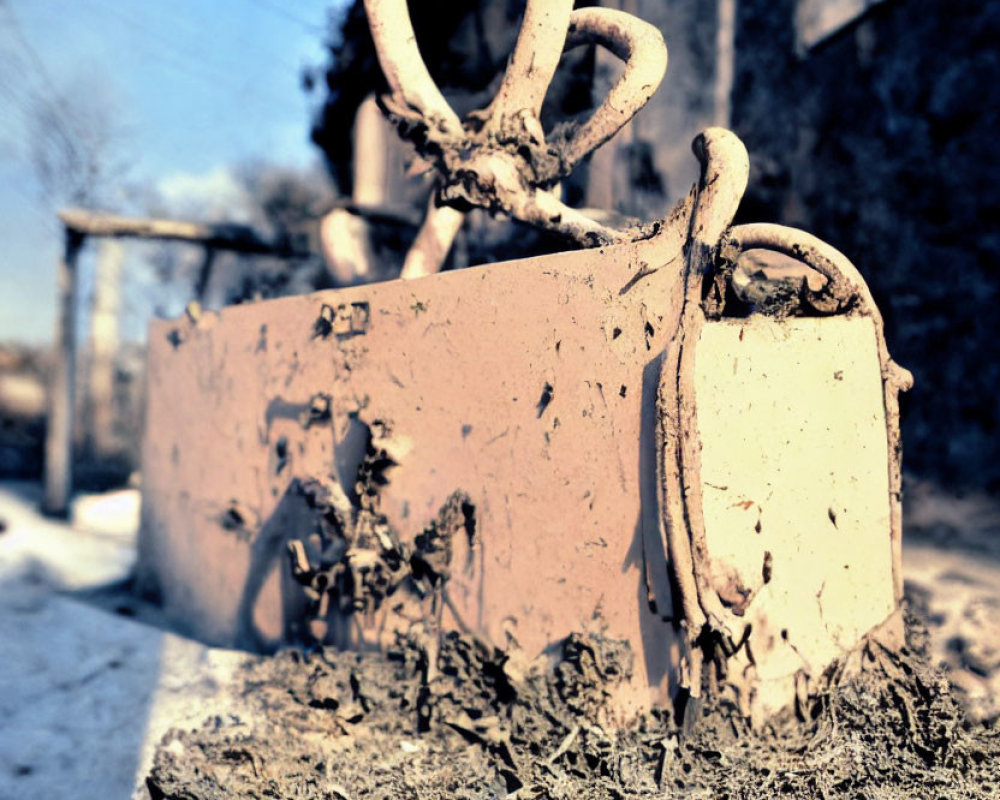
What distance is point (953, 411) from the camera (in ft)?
12.7

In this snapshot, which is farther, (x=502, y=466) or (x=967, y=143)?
(x=967, y=143)

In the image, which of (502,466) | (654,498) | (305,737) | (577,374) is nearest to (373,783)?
(305,737)

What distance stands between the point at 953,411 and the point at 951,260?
795 mm

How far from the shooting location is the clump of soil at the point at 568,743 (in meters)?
1.80

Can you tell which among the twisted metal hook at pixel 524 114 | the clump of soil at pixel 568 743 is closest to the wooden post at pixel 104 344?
the twisted metal hook at pixel 524 114

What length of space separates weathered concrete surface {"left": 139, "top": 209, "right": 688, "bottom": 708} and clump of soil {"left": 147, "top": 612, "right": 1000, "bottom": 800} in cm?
15

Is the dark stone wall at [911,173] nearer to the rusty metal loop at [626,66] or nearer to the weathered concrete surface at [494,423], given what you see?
the rusty metal loop at [626,66]

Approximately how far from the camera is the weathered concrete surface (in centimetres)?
192

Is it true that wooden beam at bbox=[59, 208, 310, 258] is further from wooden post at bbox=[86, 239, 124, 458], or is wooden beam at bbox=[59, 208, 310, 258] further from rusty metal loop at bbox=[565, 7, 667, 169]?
wooden post at bbox=[86, 239, 124, 458]

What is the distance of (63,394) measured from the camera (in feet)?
20.6

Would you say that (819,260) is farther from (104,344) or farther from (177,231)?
(104,344)

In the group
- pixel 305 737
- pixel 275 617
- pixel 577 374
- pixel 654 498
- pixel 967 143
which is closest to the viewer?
pixel 654 498

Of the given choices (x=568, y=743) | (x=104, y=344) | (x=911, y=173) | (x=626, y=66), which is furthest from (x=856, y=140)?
(x=104, y=344)

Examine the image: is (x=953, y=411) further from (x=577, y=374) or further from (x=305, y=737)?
(x=305, y=737)
